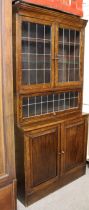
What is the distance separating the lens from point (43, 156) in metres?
2.07

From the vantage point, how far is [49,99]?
2.21 m

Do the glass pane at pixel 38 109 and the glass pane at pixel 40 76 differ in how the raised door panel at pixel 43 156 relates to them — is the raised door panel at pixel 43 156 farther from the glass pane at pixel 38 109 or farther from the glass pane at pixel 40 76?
the glass pane at pixel 40 76

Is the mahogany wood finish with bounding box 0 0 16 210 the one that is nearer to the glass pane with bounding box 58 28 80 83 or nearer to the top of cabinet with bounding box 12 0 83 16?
the top of cabinet with bounding box 12 0 83 16

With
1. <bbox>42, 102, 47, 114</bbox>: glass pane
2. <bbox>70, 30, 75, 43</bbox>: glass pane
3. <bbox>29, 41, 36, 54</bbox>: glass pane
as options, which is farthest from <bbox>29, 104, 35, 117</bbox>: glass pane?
<bbox>70, 30, 75, 43</bbox>: glass pane

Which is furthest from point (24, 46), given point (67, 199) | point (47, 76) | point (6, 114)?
point (67, 199)

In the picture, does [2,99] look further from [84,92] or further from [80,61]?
[84,92]

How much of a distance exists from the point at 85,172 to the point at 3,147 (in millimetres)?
1557

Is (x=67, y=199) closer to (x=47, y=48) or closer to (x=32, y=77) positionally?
(x=32, y=77)

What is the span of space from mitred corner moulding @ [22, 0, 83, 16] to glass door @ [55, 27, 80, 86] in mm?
188

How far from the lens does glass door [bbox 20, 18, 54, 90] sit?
1.88m

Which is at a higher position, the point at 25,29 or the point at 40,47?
the point at 25,29

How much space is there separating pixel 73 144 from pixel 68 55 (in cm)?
100

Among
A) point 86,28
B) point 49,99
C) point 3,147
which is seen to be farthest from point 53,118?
point 86,28

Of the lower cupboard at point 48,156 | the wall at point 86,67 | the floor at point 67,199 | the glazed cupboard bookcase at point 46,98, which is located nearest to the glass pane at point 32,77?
the glazed cupboard bookcase at point 46,98
